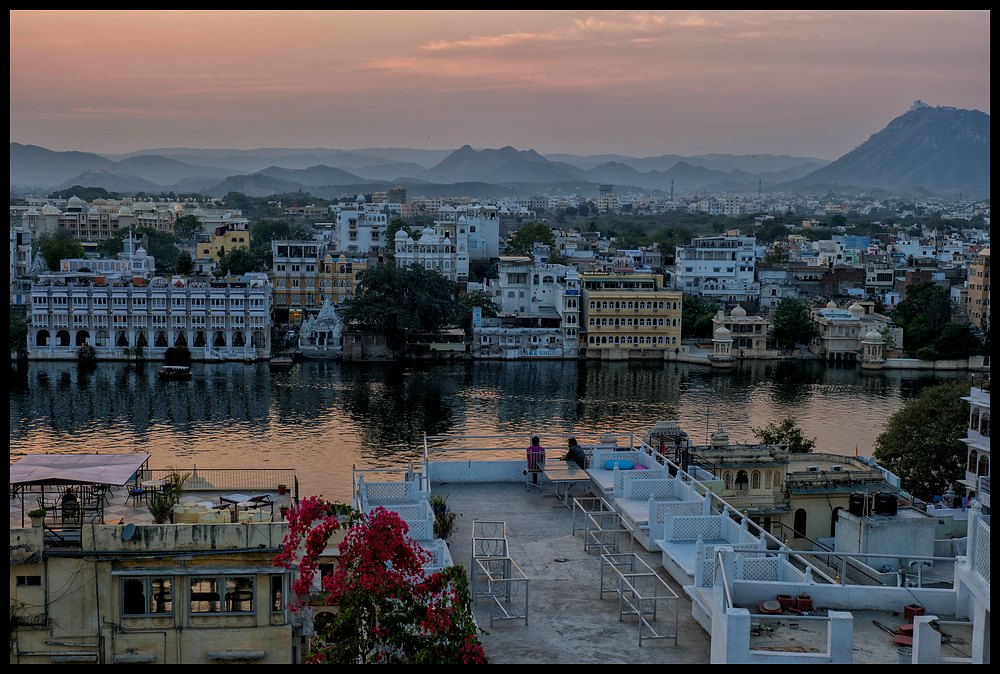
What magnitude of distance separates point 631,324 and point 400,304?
4.97 m

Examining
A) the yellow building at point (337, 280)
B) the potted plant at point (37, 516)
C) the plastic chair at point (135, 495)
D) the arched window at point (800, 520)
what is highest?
the yellow building at point (337, 280)

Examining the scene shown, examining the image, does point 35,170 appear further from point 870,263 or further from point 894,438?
point 894,438

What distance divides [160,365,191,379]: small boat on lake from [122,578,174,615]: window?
18578 millimetres

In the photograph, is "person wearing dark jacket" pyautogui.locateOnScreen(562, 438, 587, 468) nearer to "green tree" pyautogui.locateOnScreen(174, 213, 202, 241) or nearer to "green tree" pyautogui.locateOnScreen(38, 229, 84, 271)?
"green tree" pyautogui.locateOnScreen(38, 229, 84, 271)

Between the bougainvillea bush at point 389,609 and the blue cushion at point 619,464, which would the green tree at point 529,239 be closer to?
the blue cushion at point 619,464

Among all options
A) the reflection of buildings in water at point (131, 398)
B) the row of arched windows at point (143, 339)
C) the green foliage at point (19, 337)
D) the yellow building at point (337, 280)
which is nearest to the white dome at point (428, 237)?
the yellow building at point (337, 280)

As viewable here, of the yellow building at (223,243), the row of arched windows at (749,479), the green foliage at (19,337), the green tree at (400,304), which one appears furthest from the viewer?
the yellow building at (223,243)

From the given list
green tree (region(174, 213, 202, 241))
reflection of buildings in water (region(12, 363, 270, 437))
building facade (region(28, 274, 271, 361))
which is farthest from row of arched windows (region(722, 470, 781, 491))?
green tree (region(174, 213, 202, 241))

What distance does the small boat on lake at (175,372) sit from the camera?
23.2 meters

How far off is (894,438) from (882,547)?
7.63 metres

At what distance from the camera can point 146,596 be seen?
16.8 ft

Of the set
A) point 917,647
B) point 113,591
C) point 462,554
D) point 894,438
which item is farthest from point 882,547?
point 894,438

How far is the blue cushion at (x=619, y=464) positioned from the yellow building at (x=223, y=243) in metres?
33.7

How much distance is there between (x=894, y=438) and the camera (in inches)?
508
